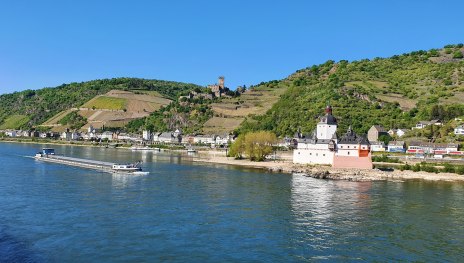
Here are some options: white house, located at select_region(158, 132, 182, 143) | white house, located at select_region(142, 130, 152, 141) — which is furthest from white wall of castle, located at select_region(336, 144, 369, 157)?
white house, located at select_region(142, 130, 152, 141)

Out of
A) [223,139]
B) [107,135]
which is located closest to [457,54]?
[223,139]

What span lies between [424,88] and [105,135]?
110044 millimetres

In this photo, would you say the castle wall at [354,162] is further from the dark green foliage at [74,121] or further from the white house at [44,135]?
the dark green foliage at [74,121]

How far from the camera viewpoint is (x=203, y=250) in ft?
81.9

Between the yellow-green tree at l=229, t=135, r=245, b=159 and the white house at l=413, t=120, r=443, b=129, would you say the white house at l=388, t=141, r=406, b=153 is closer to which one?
the white house at l=413, t=120, r=443, b=129

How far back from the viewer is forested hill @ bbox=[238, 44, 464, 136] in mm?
110688

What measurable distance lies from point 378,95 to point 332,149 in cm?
6104

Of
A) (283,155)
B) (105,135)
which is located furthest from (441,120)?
(105,135)

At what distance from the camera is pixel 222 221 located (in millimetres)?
31734

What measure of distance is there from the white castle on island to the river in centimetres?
1627

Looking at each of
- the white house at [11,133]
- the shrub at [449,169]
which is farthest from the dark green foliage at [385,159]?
the white house at [11,133]

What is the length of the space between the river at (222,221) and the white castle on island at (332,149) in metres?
16.3

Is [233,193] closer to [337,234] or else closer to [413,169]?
[337,234]

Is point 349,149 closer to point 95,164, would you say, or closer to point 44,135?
point 95,164
